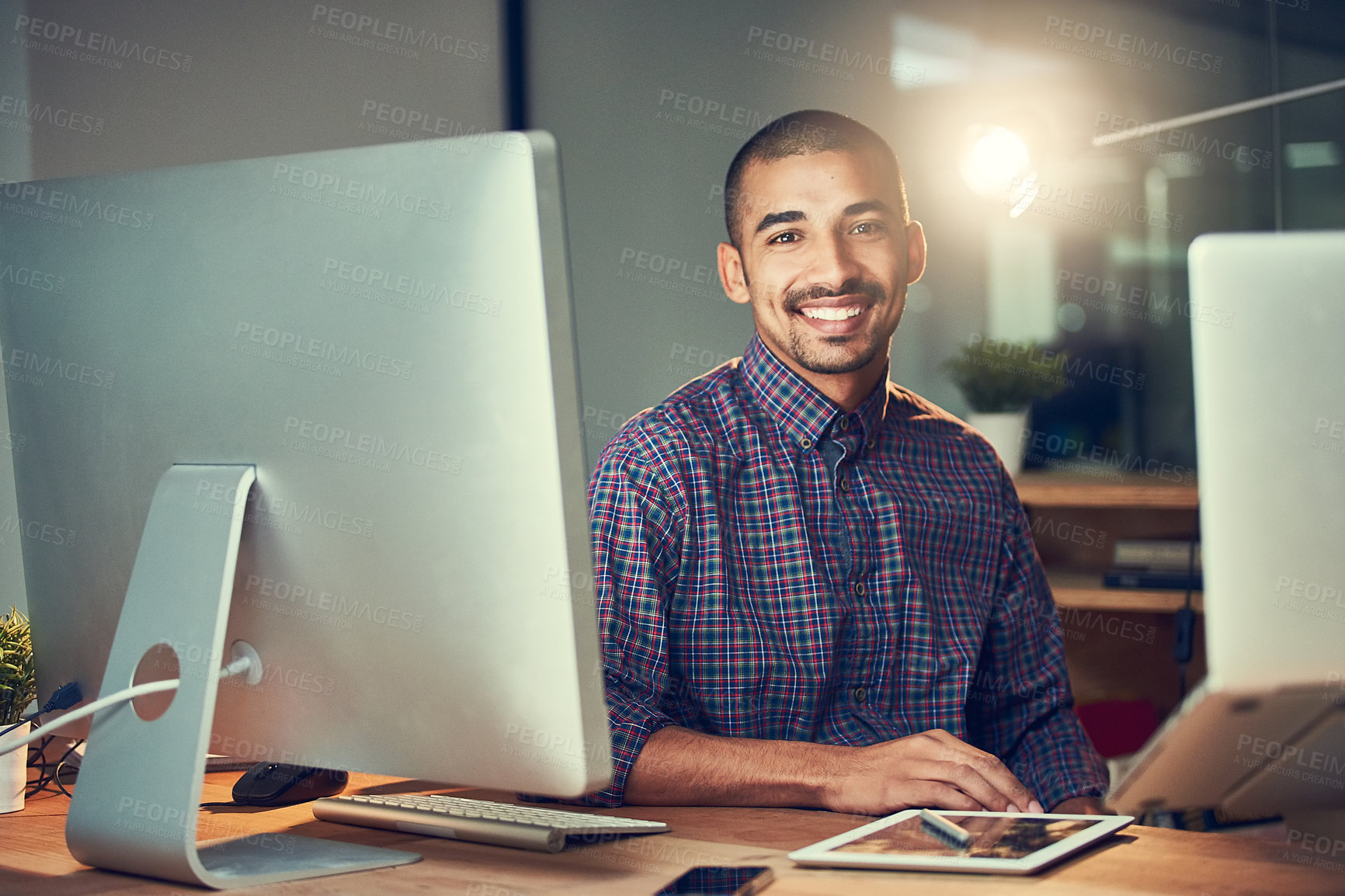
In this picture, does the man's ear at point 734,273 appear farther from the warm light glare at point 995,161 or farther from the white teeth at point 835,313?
the warm light glare at point 995,161

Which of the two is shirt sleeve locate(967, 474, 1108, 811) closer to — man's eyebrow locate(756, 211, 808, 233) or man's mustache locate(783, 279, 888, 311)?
man's mustache locate(783, 279, 888, 311)

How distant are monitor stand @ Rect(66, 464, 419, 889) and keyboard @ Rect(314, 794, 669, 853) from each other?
68 millimetres

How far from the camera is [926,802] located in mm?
1100

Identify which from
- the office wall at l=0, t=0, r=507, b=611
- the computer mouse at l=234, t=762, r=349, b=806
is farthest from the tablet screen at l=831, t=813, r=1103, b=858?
the office wall at l=0, t=0, r=507, b=611

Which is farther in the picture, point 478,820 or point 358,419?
point 478,820

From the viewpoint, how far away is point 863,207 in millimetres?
1565

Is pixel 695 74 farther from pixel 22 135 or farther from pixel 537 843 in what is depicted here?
pixel 537 843

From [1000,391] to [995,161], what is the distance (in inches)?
21.8

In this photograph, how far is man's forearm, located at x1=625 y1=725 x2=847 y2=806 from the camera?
1.15m

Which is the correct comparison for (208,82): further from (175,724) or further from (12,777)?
(175,724)

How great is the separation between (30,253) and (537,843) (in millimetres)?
615

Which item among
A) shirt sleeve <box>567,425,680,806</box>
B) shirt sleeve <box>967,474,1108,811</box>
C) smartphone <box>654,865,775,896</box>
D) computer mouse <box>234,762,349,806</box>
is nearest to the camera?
smartphone <box>654,865,775,896</box>

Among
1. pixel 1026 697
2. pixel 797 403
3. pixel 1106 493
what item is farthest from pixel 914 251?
pixel 1106 493

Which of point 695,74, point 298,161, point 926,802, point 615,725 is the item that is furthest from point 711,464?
point 695,74
